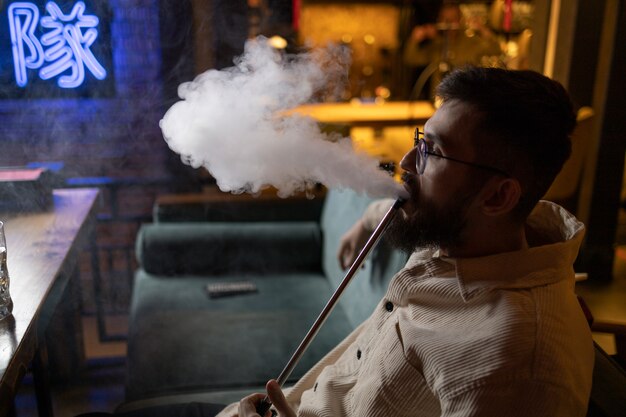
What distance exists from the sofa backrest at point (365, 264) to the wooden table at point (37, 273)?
3.11ft

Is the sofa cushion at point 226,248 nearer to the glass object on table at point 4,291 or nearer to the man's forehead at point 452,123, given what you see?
the glass object on table at point 4,291

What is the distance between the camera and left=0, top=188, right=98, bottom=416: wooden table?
1.20 metres

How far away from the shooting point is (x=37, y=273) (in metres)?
1.53

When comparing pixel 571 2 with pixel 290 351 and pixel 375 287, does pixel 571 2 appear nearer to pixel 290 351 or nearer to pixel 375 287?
pixel 375 287

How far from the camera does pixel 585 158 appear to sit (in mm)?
3506

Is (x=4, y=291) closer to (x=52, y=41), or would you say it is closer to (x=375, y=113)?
(x=52, y=41)

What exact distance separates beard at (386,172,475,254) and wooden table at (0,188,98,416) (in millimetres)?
817

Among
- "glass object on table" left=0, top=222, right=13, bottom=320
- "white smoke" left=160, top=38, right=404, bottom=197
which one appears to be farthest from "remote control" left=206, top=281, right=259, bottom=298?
"glass object on table" left=0, top=222, right=13, bottom=320

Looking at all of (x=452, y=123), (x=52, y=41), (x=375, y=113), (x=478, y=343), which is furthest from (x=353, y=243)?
(x=375, y=113)

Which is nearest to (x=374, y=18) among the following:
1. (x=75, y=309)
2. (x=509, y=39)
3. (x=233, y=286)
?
(x=509, y=39)

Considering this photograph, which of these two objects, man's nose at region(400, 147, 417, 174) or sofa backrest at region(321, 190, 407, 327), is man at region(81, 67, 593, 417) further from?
sofa backrest at region(321, 190, 407, 327)

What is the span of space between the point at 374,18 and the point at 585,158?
2.44 metres

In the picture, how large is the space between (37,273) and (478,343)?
1130 millimetres

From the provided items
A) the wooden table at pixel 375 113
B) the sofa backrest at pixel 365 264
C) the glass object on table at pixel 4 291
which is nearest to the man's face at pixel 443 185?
the sofa backrest at pixel 365 264
